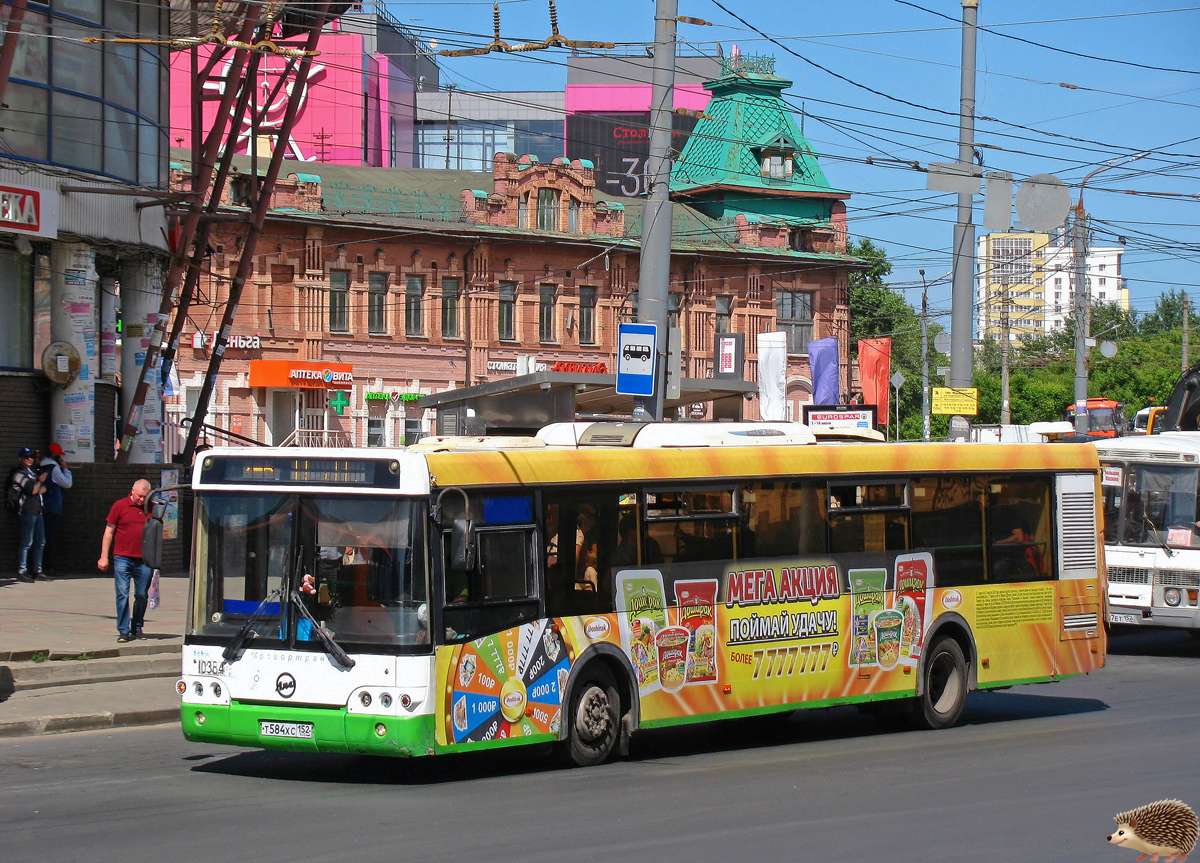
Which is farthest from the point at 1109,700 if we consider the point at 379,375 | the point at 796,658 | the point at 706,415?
the point at 379,375

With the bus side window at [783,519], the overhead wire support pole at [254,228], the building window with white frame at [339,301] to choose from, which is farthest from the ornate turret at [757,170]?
the bus side window at [783,519]

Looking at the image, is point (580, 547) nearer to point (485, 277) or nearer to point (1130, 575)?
point (1130, 575)

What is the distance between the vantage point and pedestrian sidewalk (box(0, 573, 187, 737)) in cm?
1266

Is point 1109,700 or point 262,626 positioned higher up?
point 262,626

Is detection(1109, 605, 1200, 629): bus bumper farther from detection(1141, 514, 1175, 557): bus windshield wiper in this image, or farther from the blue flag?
the blue flag

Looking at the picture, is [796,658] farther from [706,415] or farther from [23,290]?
[706,415]

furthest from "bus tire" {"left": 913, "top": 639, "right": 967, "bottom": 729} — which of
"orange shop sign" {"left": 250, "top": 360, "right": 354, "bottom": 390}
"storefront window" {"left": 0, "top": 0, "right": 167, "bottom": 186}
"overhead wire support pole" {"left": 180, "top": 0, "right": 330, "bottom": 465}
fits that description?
"orange shop sign" {"left": 250, "top": 360, "right": 354, "bottom": 390}

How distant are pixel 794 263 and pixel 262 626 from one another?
4788 cm

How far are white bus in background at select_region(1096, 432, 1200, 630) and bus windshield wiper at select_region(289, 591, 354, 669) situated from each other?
43.9 feet

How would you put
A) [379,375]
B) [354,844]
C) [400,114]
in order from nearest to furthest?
[354,844], [379,375], [400,114]

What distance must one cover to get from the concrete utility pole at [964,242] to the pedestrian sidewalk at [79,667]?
40.1 ft

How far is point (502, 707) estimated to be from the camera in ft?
33.8

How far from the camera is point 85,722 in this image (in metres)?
12.4

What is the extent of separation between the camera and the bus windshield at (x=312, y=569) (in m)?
9.87
